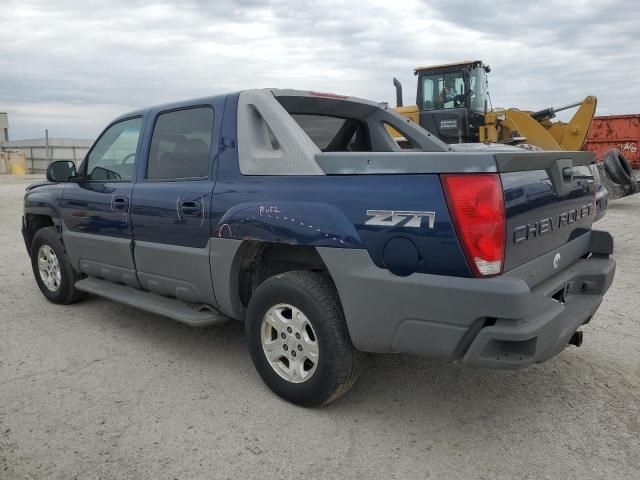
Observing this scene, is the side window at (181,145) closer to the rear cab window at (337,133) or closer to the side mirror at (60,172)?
the rear cab window at (337,133)

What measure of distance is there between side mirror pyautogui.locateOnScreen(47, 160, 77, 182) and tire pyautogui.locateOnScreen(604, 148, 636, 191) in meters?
8.53

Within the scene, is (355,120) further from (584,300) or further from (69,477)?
(69,477)

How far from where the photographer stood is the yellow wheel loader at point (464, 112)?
12094mm

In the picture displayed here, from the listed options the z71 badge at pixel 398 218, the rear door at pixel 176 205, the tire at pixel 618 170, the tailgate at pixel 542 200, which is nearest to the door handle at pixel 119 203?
the rear door at pixel 176 205

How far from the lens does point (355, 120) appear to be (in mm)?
4477

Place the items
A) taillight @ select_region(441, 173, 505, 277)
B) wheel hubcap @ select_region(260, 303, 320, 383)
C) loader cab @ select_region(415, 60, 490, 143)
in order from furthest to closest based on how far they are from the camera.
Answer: loader cab @ select_region(415, 60, 490, 143) → wheel hubcap @ select_region(260, 303, 320, 383) → taillight @ select_region(441, 173, 505, 277)

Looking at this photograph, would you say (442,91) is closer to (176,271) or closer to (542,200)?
(176,271)

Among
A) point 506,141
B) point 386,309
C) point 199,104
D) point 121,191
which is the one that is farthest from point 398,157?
point 506,141

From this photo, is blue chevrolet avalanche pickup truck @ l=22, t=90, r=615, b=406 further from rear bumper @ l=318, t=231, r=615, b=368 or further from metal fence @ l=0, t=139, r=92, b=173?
metal fence @ l=0, t=139, r=92, b=173

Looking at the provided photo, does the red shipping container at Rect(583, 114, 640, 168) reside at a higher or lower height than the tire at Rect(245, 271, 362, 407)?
higher

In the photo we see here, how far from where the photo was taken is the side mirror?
477 cm

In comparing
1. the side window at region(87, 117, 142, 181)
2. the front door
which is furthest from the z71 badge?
the side window at region(87, 117, 142, 181)

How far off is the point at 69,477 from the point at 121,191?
2259 millimetres

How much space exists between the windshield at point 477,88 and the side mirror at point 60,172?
381 inches
